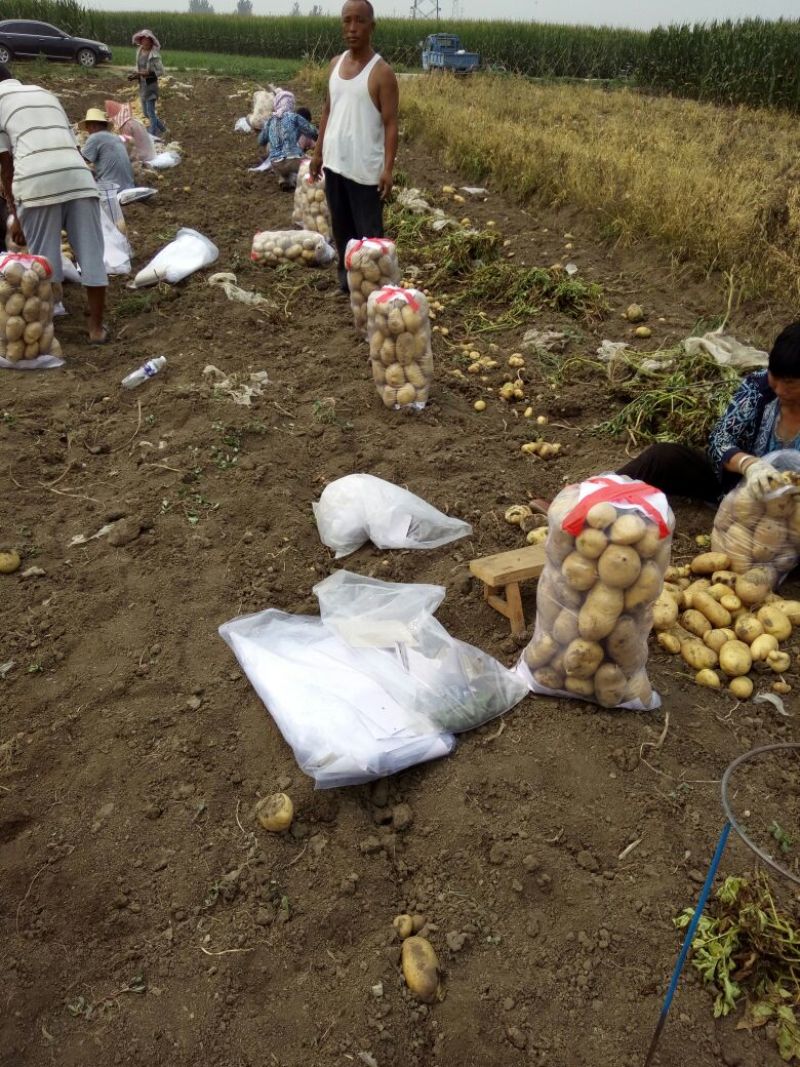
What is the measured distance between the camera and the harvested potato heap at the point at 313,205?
26.5 ft

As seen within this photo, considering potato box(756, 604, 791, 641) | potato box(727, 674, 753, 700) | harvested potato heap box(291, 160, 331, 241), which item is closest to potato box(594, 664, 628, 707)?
potato box(727, 674, 753, 700)

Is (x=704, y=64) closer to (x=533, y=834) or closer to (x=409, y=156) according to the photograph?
(x=409, y=156)

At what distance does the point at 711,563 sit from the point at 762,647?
0.46 metres

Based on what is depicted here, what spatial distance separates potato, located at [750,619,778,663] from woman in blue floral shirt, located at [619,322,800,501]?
58cm

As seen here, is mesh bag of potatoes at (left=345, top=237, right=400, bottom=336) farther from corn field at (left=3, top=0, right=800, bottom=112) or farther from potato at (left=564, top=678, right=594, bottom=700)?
corn field at (left=3, top=0, right=800, bottom=112)

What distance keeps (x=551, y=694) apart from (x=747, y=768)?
67 cm

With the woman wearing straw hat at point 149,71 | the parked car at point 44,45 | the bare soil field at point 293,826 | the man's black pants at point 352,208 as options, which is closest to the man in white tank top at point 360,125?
the man's black pants at point 352,208

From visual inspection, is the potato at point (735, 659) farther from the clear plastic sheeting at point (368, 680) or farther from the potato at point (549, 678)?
the clear plastic sheeting at point (368, 680)

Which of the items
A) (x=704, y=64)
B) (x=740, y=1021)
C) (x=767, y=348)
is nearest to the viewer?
(x=740, y=1021)

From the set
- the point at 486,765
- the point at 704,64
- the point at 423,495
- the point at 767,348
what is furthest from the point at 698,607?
the point at 704,64

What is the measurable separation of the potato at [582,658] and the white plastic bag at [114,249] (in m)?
6.29

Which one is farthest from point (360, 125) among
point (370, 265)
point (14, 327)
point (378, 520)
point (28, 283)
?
point (378, 520)

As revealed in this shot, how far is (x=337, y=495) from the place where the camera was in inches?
144

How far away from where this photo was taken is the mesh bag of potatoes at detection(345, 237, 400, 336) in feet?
17.7
